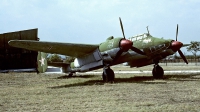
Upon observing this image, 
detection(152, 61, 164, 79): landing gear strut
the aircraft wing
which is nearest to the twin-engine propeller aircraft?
the aircraft wing

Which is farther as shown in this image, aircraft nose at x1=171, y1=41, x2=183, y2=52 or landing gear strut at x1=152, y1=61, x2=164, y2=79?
landing gear strut at x1=152, y1=61, x2=164, y2=79

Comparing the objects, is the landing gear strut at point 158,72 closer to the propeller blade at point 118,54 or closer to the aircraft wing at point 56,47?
the propeller blade at point 118,54

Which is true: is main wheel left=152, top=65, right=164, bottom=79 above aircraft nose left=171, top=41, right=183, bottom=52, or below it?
below

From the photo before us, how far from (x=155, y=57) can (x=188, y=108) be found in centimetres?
1074

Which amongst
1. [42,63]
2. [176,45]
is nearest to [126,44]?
[176,45]

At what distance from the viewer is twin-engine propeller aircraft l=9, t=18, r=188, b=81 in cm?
1450

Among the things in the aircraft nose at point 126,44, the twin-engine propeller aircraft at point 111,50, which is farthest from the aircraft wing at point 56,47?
the aircraft nose at point 126,44

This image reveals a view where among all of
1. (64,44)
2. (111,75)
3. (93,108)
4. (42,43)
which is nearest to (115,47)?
(111,75)

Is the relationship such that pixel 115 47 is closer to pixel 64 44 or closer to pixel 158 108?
pixel 64 44

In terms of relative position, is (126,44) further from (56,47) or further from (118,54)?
(56,47)

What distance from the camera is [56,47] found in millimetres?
14789

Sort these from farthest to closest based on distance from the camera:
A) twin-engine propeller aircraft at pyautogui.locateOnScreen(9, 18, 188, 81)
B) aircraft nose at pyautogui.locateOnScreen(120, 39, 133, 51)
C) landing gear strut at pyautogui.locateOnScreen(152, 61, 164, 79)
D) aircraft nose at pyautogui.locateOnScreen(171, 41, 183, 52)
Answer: landing gear strut at pyautogui.locateOnScreen(152, 61, 164, 79)
aircraft nose at pyautogui.locateOnScreen(171, 41, 183, 52)
twin-engine propeller aircraft at pyautogui.locateOnScreen(9, 18, 188, 81)
aircraft nose at pyautogui.locateOnScreen(120, 39, 133, 51)

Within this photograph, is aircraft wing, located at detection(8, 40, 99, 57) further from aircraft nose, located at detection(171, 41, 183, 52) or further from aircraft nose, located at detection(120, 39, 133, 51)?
aircraft nose, located at detection(171, 41, 183, 52)

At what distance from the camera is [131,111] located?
657 cm
